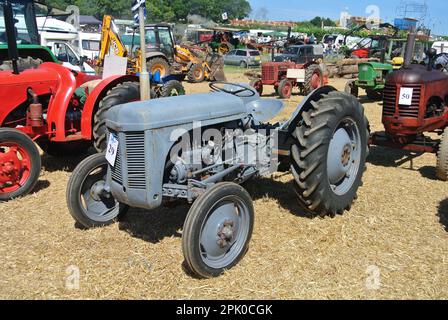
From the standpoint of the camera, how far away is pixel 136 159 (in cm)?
311

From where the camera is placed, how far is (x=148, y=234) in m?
3.79

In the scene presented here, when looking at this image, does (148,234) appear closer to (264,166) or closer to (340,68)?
(264,166)

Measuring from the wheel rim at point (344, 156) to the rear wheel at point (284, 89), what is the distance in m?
8.76

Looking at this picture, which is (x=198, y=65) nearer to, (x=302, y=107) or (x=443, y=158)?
(x=443, y=158)

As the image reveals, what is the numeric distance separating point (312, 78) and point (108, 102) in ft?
31.2

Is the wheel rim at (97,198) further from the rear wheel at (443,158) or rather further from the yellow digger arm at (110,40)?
the yellow digger arm at (110,40)

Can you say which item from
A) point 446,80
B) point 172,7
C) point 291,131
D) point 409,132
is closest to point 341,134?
point 291,131

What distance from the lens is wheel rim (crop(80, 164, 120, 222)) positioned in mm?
3811

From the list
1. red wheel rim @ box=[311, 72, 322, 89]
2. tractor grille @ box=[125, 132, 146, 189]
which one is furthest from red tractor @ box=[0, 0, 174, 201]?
red wheel rim @ box=[311, 72, 322, 89]

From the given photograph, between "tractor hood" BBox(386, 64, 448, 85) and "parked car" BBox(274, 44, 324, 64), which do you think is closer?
"tractor hood" BBox(386, 64, 448, 85)

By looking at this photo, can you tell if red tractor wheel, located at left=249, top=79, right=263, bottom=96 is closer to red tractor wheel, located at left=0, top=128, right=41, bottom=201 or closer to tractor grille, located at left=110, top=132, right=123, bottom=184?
red tractor wheel, located at left=0, top=128, right=41, bottom=201

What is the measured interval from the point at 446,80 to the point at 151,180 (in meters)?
4.65

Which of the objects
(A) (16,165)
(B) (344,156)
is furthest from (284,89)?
(A) (16,165)

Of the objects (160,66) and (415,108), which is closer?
(415,108)
